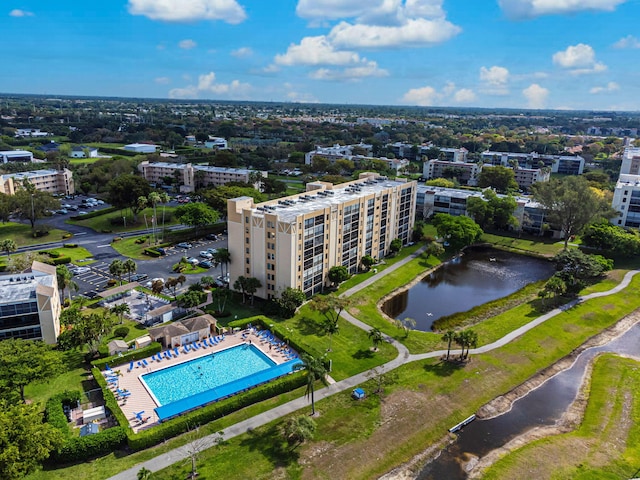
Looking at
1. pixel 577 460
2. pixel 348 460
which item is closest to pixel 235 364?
pixel 348 460

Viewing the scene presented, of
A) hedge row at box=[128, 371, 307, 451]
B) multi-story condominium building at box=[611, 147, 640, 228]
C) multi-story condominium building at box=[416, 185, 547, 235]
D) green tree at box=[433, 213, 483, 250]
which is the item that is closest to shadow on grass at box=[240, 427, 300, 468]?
hedge row at box=[128, 371, 307, 451]

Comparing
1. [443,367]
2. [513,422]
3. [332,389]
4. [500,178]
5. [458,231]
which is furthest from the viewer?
[500,178]

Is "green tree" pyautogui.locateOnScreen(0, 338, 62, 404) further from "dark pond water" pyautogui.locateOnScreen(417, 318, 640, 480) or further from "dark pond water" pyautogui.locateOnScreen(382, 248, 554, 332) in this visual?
"dark pond water" pyautogui.locateOnScreen(382, 248, 554, 332)

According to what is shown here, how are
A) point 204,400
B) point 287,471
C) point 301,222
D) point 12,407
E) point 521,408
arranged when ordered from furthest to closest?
point 301,222 < point 521,408 < point 204,400 < point 287,471 < point 12,407

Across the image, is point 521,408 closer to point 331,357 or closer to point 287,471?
point 331,357

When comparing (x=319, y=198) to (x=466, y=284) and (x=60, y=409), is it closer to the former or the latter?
(x=466, y=284)

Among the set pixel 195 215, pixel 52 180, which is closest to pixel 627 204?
pixel 195 215

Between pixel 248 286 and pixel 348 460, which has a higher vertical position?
pixel 248 286

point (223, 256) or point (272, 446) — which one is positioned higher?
point (223, 256)
